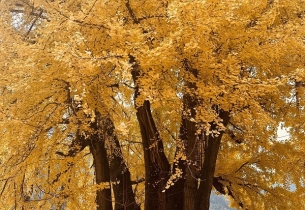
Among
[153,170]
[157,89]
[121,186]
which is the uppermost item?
[157,89]

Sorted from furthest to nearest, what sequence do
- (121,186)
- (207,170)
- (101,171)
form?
(121,186) < (101,171) < (207,170)

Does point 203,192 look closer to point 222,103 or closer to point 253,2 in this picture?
point 222,103

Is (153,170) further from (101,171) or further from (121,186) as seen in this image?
(101,171)

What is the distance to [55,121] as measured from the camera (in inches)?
166

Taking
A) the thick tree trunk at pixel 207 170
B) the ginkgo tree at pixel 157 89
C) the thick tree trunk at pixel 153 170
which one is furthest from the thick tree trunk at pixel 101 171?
the thick tree trunk at pixel 207 170

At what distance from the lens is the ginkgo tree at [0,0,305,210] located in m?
2.78

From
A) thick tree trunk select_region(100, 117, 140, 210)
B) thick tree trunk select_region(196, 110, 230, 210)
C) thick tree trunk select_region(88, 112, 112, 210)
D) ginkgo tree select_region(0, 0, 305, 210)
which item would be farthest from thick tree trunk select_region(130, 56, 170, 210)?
thick tree trunk select_region(88, 112, 112, 210)

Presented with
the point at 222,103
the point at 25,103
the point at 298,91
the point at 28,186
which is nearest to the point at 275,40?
the point at 222,103

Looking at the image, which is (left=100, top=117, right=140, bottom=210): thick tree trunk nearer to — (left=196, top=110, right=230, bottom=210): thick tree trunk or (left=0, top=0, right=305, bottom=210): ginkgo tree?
(left=0, top=0, right=305, bottom=210): ginkgo tree

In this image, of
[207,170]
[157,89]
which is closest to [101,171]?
[207,170]

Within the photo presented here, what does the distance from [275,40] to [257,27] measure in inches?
9.5

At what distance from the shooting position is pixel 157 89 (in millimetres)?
2926

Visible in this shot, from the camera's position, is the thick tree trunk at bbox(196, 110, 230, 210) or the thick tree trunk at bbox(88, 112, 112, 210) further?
the thick tree trunk at bbox(88, 112, 112, 210)

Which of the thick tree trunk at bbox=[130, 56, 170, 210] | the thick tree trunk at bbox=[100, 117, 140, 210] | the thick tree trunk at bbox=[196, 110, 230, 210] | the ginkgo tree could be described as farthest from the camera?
the thick tree trunk at bbox=[100, 117, 140, 210]
